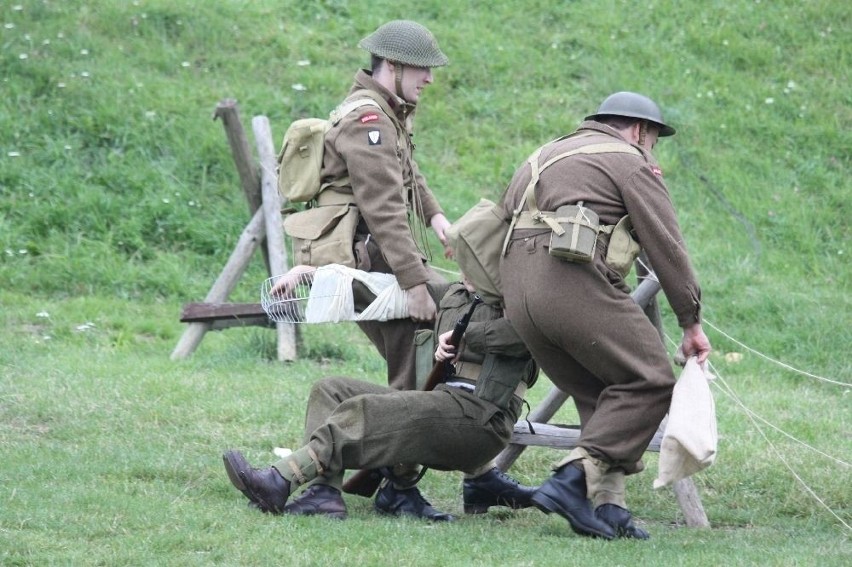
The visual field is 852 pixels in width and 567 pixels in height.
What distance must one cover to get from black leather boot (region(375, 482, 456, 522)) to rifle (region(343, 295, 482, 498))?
101mm

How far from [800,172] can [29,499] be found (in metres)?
9.36

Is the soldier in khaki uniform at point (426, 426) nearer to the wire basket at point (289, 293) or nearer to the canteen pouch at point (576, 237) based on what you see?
the canteen pouch at point (576, 237)

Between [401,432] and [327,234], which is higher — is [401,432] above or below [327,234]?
below

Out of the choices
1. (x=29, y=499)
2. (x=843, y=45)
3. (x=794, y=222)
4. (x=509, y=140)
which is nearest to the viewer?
(x=29, y=499)

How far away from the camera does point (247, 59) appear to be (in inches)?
547

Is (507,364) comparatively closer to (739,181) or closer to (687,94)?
(739,181)

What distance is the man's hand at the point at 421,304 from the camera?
6.03 m

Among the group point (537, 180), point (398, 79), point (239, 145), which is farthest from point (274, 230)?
point (537, 180)

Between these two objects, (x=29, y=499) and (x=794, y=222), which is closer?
(x=29, y=499)

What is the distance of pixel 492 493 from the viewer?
6.19 meters

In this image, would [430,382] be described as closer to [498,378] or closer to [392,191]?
[498,378]

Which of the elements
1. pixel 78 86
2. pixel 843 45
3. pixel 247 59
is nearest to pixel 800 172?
pixel 843 45

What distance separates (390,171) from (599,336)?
1.35 meters

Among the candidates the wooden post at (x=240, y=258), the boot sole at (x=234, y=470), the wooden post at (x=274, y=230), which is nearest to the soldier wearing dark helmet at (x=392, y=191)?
the boot sole at (x=234, y=470)
